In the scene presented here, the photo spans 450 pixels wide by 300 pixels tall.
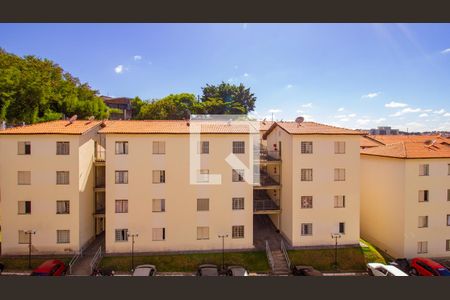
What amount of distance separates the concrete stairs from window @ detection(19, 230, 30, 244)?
55.6 feet

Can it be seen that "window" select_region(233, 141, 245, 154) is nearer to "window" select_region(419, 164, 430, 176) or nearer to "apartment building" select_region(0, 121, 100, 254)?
"apartment building" select_region(0, 121, 100, 254)

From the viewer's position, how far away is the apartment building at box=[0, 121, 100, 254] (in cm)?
1891

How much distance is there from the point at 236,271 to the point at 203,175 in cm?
678

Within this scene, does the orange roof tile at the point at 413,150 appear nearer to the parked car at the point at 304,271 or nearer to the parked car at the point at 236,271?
the parked car at the point at 304,271

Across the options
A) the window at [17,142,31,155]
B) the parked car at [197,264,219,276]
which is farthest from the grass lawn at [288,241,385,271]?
the window at [17,142,31,155]

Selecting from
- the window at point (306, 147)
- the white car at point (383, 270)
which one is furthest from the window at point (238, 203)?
the white car at point (383, 270)

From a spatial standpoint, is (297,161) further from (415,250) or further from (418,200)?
(415,250)

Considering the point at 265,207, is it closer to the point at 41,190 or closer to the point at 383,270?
the point at 383,270

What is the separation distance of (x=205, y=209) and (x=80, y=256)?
9.17 m

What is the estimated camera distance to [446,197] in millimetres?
20891

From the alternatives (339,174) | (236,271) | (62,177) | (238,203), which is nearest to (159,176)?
(238,203)

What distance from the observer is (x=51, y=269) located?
1667 cm

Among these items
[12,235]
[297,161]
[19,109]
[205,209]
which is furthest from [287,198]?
[19,109]

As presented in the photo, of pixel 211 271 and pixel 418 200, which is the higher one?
pixel 418 200
